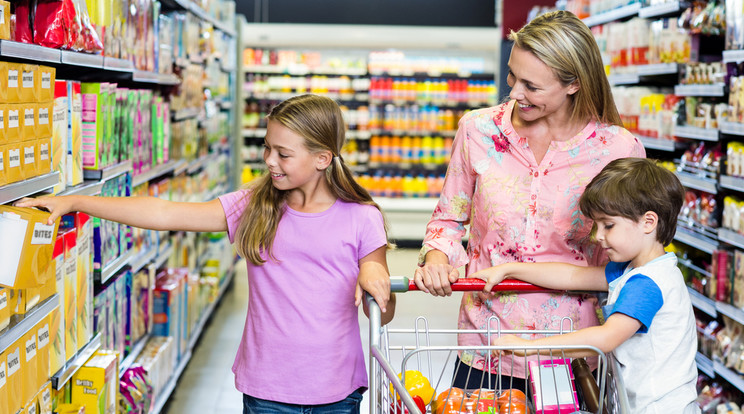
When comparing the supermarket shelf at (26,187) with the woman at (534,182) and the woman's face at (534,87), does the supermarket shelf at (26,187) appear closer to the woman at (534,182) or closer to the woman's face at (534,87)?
the woman at (534,182)

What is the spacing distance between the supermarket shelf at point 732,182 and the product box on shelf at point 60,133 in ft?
9.11

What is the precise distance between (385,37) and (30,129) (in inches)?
293

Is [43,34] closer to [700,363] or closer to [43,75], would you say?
[43,75]

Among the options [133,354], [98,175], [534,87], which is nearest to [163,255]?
[133,354]

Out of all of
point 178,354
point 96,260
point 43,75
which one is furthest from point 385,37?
point 43,75

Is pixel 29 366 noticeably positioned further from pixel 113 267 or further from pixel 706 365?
pixel 706 365

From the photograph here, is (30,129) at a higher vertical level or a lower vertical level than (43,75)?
lower

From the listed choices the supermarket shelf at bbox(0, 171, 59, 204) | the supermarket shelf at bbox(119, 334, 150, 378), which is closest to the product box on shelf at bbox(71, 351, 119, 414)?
the supermarket shelf at bbox(119, 334, 150, 378)

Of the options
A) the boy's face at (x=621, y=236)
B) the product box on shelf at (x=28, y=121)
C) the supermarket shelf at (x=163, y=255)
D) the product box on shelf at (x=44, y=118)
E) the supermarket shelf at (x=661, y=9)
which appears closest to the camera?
the boy's face at (x=621, y=236)

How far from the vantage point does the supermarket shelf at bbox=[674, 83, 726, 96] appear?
3957 mm

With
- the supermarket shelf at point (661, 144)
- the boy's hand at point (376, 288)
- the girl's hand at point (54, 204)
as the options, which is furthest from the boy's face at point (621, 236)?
the supermarket shelf at point (661, 144)

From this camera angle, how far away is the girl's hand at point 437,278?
1847mm

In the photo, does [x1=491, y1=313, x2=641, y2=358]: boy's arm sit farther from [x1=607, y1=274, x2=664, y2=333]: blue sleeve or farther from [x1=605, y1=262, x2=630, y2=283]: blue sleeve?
[x1=605, y1=262, x2=630, y2=283]: blue sleeve

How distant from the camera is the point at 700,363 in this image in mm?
4145
